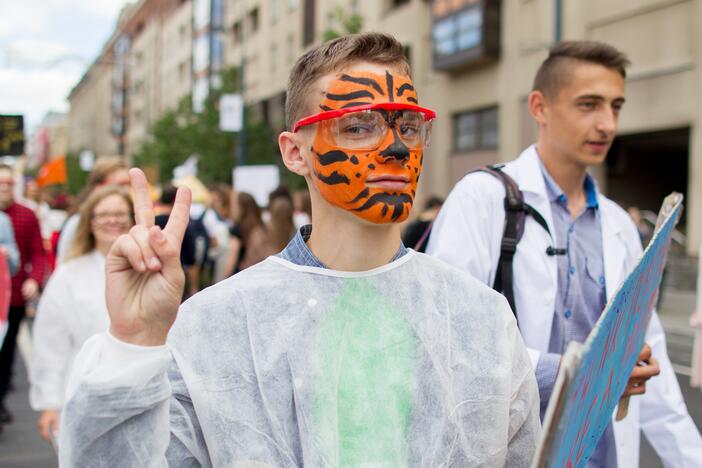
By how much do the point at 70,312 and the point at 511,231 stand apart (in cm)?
243

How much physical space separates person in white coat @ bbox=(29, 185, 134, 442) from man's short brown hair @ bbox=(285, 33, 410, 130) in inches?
100

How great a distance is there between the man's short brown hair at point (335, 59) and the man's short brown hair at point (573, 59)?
121 centimetres

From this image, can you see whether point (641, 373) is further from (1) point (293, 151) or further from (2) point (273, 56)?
(2) point (273, 56)

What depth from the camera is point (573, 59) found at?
293 cm

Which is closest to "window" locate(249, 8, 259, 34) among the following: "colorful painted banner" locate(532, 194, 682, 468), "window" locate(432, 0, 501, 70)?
"window" locate(432, 0, 501, 70)

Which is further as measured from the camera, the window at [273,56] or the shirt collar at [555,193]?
the window at [273,56]

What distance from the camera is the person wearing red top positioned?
6.33 m

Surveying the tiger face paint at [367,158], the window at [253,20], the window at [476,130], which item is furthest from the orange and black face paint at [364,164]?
the window at [253,20]

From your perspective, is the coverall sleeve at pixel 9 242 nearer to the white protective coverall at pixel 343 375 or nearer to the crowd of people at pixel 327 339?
the crowd of people at pixel 327 339

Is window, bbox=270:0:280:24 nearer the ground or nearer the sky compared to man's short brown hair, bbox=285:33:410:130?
nearer the sky

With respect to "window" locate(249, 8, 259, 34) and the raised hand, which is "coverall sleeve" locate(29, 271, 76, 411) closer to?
the raised hand

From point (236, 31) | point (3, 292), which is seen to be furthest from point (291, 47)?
point (3, 292)

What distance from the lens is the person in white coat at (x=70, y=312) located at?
162 inches

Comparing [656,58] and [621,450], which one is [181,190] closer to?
[621,450]
